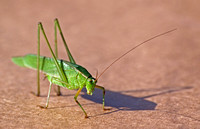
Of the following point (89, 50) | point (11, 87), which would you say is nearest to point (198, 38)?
point (89, 50)

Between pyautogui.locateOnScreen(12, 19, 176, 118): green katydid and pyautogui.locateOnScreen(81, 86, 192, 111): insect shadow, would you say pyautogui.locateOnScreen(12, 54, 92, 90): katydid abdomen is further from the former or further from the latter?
pyautogui.locateOnScreen(81, 86, 192, 111): insect shadow

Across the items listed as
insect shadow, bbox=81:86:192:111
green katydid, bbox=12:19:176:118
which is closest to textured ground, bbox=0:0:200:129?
insect shadow, bbox=81:86:192:111

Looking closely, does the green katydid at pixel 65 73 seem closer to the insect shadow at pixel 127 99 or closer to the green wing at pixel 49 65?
the green wing at pixel 49 65

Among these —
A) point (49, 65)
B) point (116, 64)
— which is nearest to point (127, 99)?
point (49, 65)

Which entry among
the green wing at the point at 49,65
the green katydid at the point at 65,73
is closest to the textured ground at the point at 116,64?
the green katydid at the point at 65,73

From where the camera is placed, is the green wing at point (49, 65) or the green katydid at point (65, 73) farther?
the green wing at point (49, 65)
